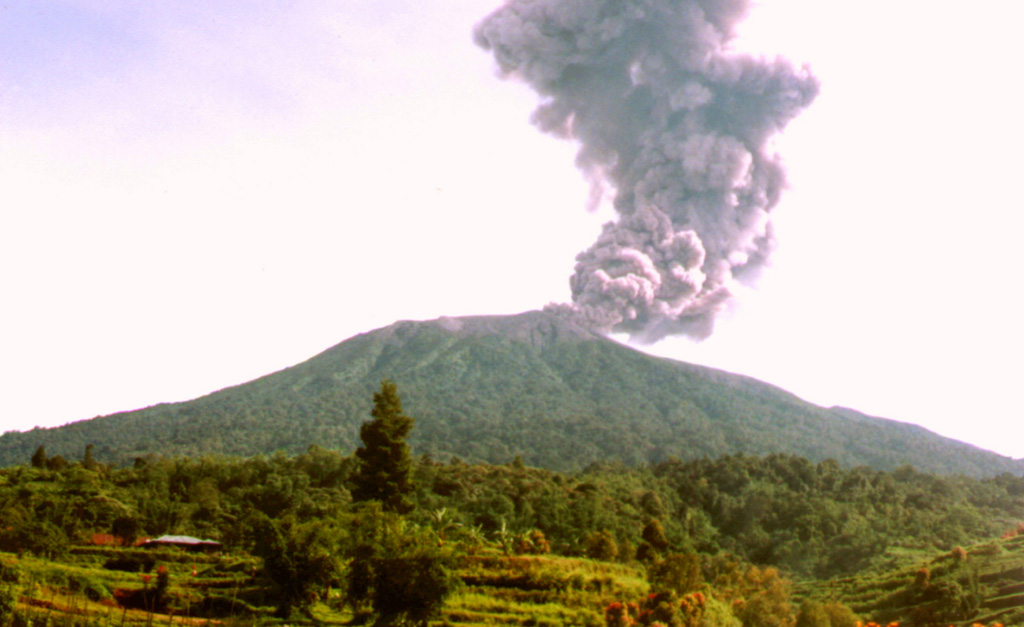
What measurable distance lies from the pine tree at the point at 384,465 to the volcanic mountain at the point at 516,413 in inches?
2023

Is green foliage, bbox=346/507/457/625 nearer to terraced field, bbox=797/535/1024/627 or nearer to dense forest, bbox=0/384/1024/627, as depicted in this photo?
dense forest, bbox=0/384/1024/627

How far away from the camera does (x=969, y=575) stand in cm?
2830

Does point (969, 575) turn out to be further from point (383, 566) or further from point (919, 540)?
point (919, 540)

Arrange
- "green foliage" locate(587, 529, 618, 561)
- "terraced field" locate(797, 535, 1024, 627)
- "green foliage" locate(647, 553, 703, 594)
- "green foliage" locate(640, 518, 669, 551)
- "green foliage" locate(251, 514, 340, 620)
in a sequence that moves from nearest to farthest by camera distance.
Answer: "green foliage" locate(251, 514, 340, 620) < "terraced field" locate(797, 535, 1024, 627) < "green foliage" locate(647, 553, 703, 594) < "green foliage" locate(587, 529, 618, 561) < "green foliage" locate(640, 518, 669, 551)

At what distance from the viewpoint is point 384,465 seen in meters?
36.3

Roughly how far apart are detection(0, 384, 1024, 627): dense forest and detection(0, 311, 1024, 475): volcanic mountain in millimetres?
23448

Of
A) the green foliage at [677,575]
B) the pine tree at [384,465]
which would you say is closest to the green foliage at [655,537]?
the green foliage at [677,575]

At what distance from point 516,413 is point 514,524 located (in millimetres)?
58754

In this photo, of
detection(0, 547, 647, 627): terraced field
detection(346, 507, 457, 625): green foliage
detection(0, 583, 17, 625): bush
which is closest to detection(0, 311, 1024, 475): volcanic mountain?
detection(0, 547, 647, 627): terraced field

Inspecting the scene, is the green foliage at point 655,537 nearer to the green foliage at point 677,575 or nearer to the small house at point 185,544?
the green foliage at point 677,575

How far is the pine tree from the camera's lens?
35719 mm

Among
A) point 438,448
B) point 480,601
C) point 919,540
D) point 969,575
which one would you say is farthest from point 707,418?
point 480,601

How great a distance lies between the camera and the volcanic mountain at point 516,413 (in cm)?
9456

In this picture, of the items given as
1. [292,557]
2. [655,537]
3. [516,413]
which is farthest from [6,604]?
[516,413]
